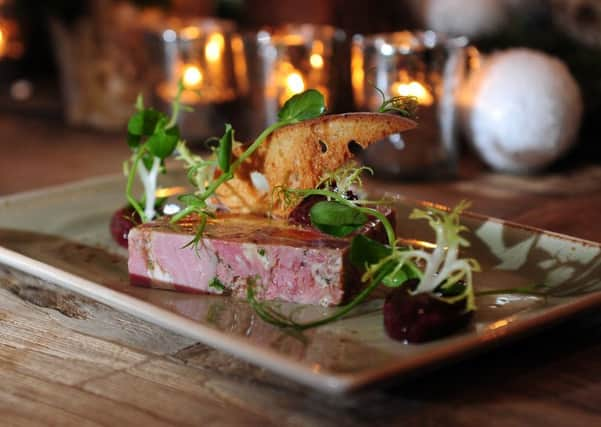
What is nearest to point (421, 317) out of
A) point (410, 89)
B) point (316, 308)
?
point (316, 308)

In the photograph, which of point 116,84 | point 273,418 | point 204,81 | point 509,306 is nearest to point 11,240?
point 273,418

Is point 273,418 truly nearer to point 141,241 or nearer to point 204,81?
point 141,241

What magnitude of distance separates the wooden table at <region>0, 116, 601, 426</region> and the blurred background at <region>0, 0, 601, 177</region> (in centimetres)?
76

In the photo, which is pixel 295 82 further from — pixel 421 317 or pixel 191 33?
pixel 421 317

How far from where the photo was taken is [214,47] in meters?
2.26

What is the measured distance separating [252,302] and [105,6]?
1569 mm

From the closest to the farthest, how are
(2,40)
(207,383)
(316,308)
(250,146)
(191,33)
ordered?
(207,383)
(316,308)
(250,146)
(191,33)
(2,40)

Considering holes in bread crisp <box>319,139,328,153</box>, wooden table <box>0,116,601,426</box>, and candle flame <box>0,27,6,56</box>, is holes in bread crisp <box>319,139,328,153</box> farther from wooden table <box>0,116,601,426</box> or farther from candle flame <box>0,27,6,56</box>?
candle flame <box>0,27,6,56</box>

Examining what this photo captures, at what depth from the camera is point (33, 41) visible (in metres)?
3.28

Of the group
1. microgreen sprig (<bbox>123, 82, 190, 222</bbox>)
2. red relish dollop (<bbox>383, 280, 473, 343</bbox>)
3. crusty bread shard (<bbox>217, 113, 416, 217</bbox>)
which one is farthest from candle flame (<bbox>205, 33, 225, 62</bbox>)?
red relish dollop (<bbox>383, 280, 473, 343</bbox>)

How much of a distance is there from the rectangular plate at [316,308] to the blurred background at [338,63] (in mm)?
554

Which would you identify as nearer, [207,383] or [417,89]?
[207,383]

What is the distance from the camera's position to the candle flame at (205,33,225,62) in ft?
7.39

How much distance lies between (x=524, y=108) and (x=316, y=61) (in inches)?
21.1
